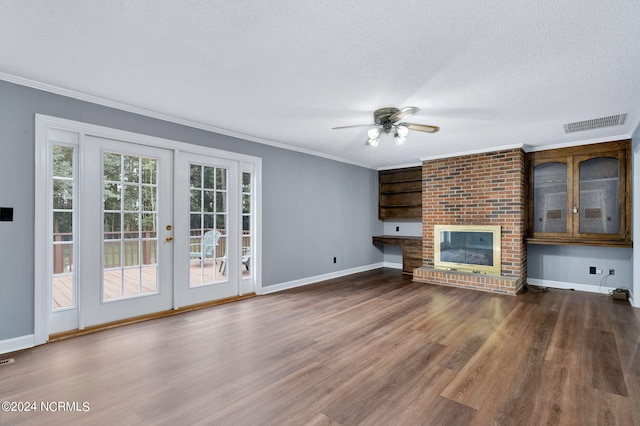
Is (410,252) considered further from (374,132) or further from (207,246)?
(207,246)

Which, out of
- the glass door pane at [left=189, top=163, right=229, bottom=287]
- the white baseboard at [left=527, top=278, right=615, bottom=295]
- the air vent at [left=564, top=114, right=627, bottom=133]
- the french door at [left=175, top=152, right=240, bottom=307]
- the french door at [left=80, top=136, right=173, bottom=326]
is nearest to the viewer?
the french door at [left=80, top=136, right=173, bottom=326]

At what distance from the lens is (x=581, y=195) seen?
4.73m

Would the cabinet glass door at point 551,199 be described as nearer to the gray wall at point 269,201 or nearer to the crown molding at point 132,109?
the gray wall at point 269,201

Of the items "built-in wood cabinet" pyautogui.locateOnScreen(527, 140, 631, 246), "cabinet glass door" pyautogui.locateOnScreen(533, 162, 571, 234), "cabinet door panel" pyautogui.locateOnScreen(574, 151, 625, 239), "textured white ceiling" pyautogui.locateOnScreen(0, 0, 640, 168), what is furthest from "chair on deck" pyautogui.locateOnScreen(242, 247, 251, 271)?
"cabinet door panel" pyautogui.locateOnScreen(574, 151, 625, 239)

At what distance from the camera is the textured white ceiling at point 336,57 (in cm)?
176

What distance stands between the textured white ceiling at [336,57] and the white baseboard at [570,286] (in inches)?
101

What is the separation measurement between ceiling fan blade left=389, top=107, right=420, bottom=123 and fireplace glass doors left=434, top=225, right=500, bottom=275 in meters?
3.05

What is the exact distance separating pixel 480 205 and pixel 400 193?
1834mm

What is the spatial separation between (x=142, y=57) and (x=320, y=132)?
234cm

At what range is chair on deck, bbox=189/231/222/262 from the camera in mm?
3917

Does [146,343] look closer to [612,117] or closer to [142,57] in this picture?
[142,57]

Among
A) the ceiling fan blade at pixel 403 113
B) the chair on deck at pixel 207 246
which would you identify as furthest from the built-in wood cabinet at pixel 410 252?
the chair on deck at pixel 207 246

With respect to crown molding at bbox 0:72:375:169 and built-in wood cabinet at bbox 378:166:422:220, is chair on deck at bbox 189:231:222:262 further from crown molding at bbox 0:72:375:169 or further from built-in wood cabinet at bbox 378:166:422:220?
built-in wood cabinet at bbox 378:166:422:220

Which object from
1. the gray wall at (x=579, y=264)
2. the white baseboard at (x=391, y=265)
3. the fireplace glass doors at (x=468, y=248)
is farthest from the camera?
the white baseboard at (x=391, y=265)
